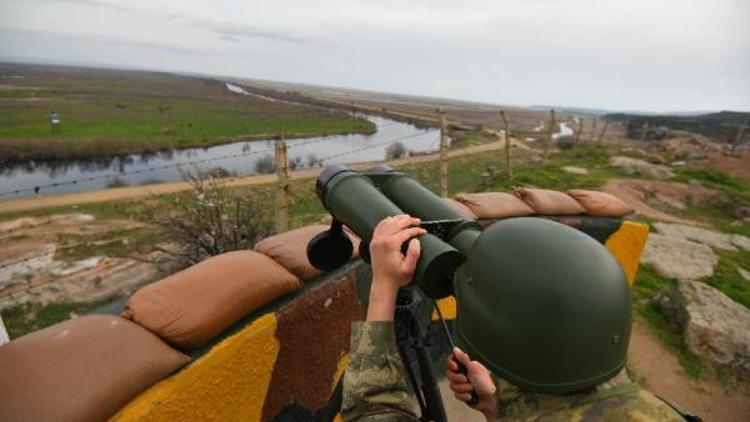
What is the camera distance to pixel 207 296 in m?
1.81

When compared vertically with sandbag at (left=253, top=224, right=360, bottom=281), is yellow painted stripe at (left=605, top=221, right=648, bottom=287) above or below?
below

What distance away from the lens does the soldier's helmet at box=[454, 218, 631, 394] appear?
3.38 feet

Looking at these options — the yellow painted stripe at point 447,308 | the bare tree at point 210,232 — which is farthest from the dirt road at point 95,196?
the yellow painted stripe at point 447,308

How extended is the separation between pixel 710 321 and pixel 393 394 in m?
4.45

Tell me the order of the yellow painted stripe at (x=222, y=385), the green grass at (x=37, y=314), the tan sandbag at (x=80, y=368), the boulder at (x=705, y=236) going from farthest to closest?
the boulder at (x=705, y=236), the green grass at (x=37, y=314), the yellow painted stripe at (x=222, y=385), the tan sandbag at (x=80, y=368)

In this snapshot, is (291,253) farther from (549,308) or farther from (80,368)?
(549,308)

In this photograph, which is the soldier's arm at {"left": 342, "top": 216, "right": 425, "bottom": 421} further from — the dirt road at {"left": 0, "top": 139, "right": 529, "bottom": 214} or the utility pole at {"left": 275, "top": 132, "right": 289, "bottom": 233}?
the dirt road at {"left": 0, "top": 139, "right": 529, "bottom": 214}

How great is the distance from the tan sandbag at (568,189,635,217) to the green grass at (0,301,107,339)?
5.73 meters

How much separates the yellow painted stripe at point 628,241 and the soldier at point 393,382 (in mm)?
3609

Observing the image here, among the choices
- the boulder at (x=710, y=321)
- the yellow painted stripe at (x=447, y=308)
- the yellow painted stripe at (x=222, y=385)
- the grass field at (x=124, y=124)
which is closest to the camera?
the yellow painted stripe at (x=222, y=385)

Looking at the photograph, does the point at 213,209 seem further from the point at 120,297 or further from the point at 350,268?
the point at 350,268

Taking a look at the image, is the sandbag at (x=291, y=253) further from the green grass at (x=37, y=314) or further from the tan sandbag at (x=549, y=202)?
the green grass at (x=37, y=314)

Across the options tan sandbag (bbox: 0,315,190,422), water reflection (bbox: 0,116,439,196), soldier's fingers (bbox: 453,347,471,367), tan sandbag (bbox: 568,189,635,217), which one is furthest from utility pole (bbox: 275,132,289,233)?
water reflection (bbox: 0,116,439,196)

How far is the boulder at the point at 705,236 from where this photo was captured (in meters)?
7.14
